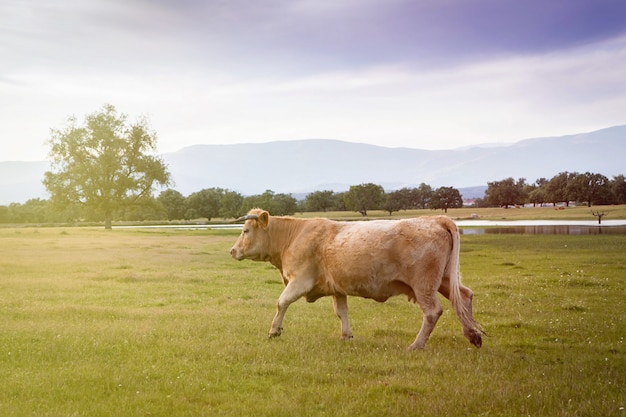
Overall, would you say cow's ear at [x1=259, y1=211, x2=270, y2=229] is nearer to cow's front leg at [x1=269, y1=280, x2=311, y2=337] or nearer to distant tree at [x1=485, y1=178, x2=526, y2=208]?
cow's front leg at [x1=269, y1=280, x2=311, y2=337]

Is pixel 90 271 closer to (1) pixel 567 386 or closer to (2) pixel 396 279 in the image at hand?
(2) pixel 396 279

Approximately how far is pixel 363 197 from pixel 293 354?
110m

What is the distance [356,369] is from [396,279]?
2648mm

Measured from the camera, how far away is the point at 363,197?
398ft

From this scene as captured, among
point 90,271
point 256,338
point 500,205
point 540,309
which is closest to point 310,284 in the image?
point 256,338

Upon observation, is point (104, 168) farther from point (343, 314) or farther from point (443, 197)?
point (443, 197)

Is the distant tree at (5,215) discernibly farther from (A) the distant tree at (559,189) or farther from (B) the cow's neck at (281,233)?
(A) the distant tree at (559,189)

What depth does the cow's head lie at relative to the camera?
14586mm

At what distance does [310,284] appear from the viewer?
13.3 meters

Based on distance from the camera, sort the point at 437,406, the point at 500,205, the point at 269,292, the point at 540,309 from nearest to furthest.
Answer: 1. the point at 437,406
2. the point at 540,309
3. the point at 269,292
4. the point at 500,205

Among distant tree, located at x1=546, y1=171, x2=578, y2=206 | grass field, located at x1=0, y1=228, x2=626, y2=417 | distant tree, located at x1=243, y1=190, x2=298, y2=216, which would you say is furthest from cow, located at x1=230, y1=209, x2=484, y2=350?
distant tree, located at x1=546, y1=171, x2=578, y2=206

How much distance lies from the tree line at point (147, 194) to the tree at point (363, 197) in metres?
0.21

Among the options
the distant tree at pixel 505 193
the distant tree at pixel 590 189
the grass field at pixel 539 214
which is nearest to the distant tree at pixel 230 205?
the grass field at pixel 539 214

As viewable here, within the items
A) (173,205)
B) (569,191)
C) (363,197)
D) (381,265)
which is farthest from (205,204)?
(381,265)
